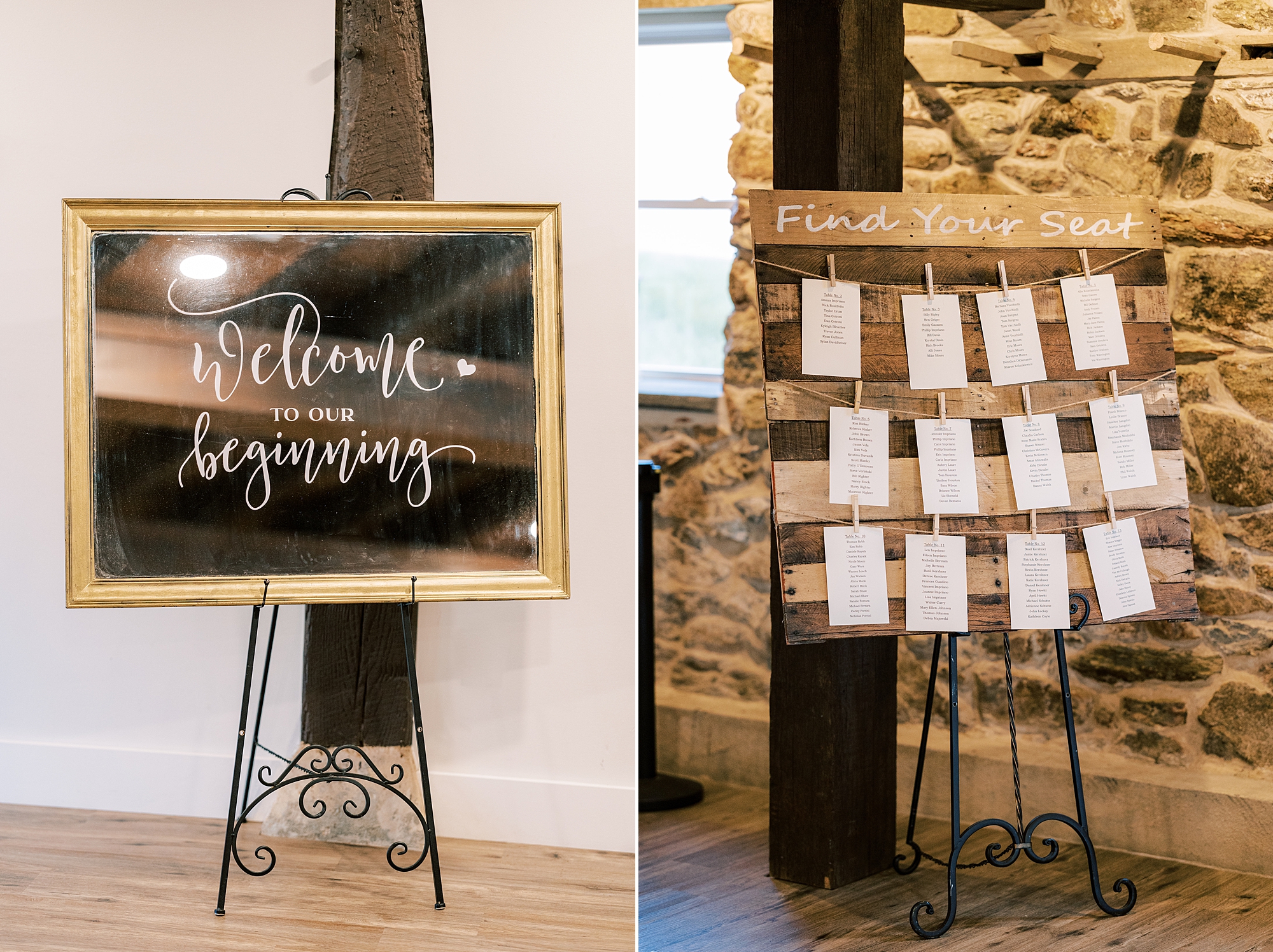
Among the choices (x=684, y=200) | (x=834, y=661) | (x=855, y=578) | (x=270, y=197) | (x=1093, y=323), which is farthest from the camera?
(x=684, y=200)

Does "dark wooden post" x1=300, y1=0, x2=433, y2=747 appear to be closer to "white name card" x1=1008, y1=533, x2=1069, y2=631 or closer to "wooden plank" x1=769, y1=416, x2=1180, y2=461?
"wooden plank" x1=769, y1=416, x2=1180, y2=461

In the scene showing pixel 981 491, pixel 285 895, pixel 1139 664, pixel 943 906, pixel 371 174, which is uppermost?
pixel 371 174

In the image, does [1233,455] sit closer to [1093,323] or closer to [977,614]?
[1093,323]

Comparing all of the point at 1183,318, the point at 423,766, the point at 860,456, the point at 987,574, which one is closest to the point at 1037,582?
the point at 987,574

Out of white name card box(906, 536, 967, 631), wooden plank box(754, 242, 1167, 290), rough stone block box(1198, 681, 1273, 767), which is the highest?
wooden plank box(754, 242, 1167, 290)

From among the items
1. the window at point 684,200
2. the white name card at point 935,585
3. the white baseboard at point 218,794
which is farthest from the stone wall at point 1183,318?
the white baseboard at point 218,794

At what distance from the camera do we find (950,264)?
93.8 inches

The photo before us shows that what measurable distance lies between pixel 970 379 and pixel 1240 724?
1.18 meters

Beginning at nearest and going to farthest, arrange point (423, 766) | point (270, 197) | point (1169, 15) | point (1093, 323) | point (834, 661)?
point (423, 766), point (1093, 323), point (834, 661), point (270, 197), point (1169, 15)

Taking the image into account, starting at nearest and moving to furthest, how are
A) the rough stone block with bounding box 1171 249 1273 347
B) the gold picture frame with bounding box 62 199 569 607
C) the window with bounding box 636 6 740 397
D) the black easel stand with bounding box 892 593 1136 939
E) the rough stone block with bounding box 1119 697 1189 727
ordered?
the gold picture frame with bounding box 62 199 569 607
the black easel stand with bounding box 892 593 1136 939
the rough stone block with bounding box 1171 249 1273 347
the rough stone block with bounding box 1119 697 1189 727
the window with bounding box 636 6 740 397

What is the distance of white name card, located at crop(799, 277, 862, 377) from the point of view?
7.61 ft

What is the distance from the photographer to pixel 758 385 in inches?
130

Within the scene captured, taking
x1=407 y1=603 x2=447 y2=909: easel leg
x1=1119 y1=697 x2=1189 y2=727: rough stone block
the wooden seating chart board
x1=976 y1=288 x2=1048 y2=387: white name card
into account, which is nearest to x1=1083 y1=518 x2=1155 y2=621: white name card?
the wooden seating chart board

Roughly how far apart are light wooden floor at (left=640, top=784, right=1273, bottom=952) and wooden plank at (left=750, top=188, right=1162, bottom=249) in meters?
1.43
